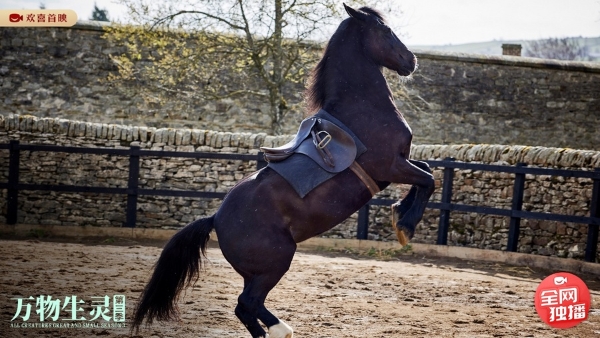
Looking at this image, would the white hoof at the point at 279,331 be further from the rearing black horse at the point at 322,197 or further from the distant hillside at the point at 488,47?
the distant hillside at the point at 488,47

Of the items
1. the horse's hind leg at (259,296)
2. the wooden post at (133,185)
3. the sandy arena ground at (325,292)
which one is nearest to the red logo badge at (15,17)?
the wooden post at (133,185)

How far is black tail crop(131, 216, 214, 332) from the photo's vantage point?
488 centimetres

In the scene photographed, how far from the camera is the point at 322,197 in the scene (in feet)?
15.2

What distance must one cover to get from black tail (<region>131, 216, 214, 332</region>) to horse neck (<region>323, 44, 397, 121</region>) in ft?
3.88

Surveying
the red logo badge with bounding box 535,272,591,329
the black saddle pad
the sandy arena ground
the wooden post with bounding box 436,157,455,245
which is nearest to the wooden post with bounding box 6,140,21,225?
the sandy arena ground

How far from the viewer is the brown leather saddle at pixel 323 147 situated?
4.64m

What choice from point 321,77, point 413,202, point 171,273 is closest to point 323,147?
point 321,77

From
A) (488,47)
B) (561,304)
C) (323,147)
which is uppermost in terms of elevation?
(488,47)

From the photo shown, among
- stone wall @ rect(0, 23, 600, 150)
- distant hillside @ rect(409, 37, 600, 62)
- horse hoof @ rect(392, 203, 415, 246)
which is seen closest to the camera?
horse hoof @ rect(392, 203, 415, 246)

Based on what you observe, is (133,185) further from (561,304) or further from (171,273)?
(561,304)

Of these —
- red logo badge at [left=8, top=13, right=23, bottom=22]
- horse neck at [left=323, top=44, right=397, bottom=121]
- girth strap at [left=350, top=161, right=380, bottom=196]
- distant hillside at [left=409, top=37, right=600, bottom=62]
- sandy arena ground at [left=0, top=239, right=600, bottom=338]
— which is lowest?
sandy arena ground at [left=0, top=239, right=600, bottom=338]

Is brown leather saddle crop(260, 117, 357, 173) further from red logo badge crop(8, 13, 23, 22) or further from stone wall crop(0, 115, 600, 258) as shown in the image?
red logo badge crop(8, 13, 23, 22)

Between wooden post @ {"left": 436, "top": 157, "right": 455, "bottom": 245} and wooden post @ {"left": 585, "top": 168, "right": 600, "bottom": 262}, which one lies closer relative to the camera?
wooden post @ {"left": 585, "top": 168, "right": 600, "bottom": 262}

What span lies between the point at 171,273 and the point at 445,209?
645cm
